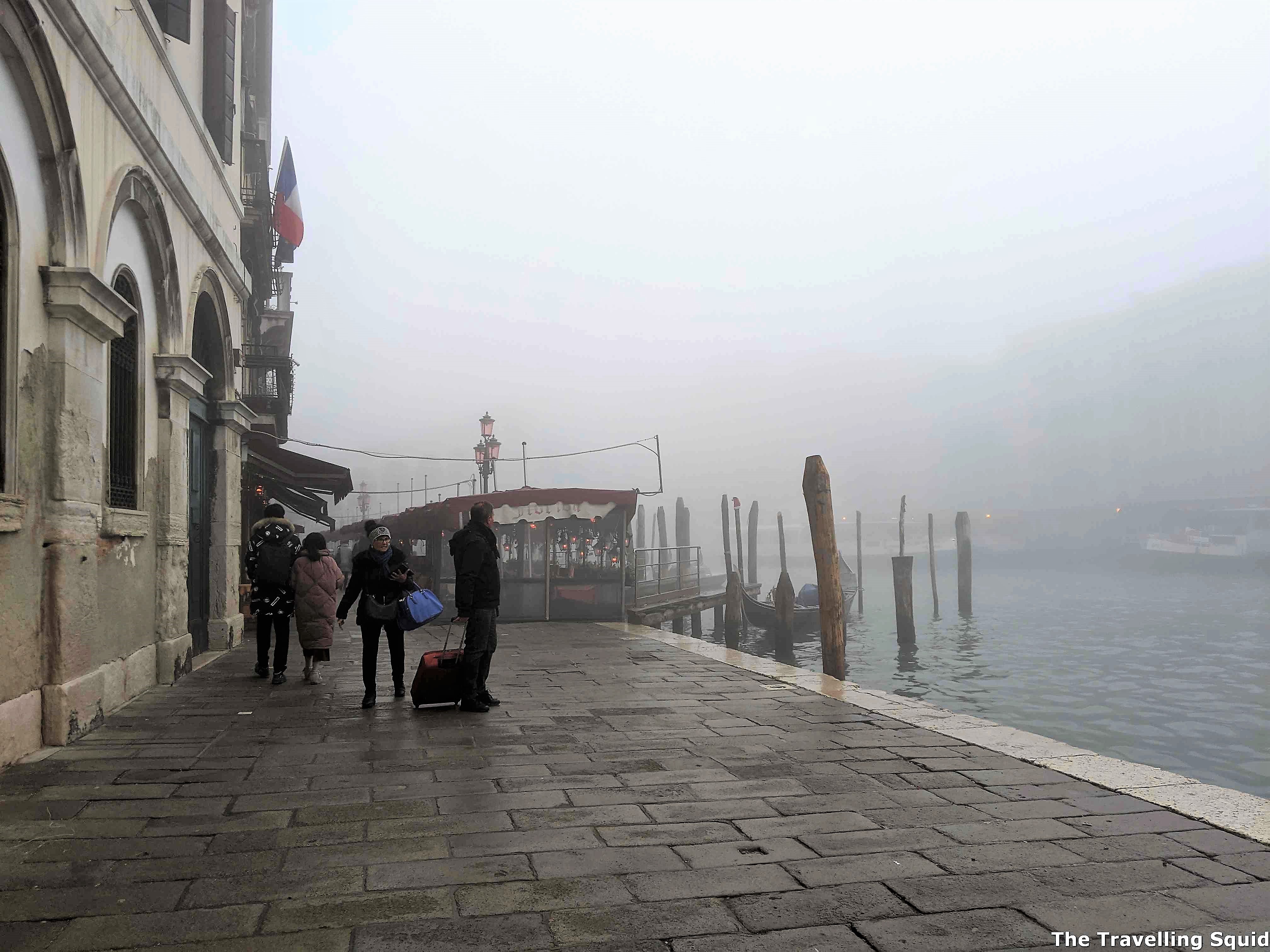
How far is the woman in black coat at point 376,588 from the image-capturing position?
7176 mm

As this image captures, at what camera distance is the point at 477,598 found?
22.6 feet

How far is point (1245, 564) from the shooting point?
69500mm

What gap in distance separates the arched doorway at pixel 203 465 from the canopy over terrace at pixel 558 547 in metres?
5.22

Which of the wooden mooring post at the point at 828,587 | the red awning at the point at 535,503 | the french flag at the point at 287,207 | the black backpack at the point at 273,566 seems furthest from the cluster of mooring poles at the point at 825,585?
the french flag at the point at 287,207

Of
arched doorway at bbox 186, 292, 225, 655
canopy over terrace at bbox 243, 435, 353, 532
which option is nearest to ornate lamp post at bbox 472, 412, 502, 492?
canopy over terrace at bbox 243, 435, 353, 532

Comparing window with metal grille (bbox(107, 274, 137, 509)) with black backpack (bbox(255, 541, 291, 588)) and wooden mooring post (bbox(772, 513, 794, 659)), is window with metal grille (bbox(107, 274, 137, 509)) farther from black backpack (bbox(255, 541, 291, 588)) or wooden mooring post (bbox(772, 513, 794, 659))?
wooden mooring post (bbox(772, 513, 794, 659))

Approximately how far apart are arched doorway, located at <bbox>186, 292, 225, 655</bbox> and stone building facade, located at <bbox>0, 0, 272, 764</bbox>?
0.12 ft

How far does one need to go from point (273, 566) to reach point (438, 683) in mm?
2350

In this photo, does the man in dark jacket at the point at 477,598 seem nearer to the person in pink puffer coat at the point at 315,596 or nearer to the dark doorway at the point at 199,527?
the person in pink puffer coat at the point at 315,596

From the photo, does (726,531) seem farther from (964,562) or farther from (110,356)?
(110,356)

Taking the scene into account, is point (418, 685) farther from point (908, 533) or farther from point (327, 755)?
point (908, 533)

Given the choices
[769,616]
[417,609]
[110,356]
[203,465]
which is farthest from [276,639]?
[769,616]

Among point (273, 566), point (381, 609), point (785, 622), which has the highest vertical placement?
point (273, 566)

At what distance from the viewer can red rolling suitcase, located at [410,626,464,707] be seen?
6887 mm
